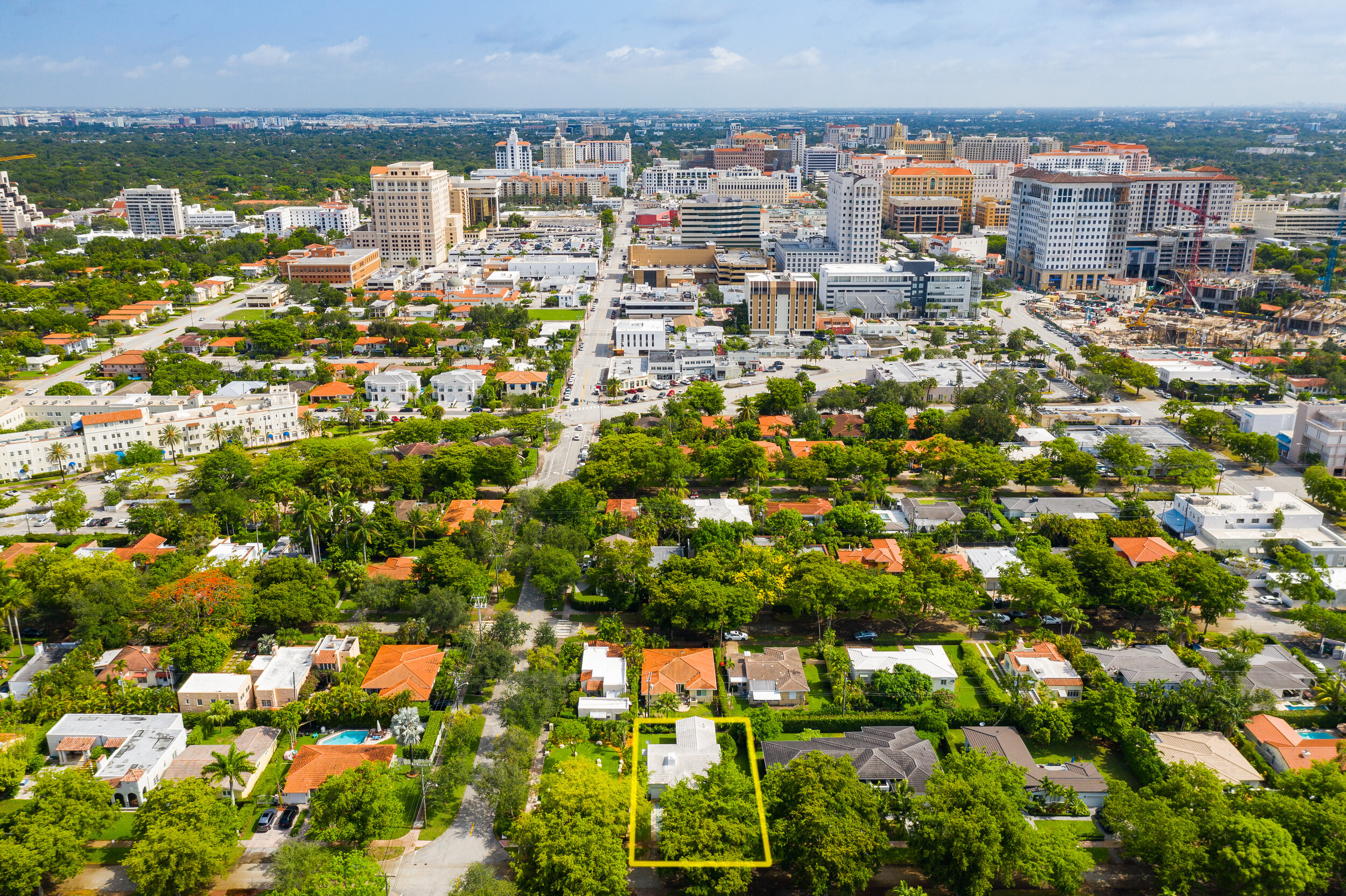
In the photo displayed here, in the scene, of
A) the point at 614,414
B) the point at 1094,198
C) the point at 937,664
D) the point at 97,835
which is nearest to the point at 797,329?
the point at 614,414

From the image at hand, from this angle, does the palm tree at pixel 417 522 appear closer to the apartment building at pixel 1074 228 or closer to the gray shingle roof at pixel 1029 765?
the gray shingle roof at pixel 1029 765

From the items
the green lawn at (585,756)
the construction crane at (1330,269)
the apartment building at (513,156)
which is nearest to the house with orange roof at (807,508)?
the green lawn at (585,756)

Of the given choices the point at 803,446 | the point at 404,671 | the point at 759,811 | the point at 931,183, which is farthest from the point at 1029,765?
the point at 931,183

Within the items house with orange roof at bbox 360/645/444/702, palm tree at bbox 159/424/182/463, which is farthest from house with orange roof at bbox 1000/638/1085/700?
palm tree at bbox 159/424/182/463

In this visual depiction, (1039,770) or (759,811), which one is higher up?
(759,811)

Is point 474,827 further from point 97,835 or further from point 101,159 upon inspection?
point 101,159

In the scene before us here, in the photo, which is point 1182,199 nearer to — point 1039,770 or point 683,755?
point 1039,770

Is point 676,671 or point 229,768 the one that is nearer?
point 229,768
